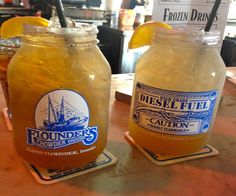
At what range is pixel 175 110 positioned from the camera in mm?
430

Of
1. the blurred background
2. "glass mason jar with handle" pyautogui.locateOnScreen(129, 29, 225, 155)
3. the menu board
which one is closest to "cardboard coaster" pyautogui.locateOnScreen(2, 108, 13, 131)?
"glass mason jar with handle" pyautogui.locateOnScreen(129, 29, 225, 155)

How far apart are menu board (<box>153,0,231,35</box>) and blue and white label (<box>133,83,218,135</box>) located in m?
0.21

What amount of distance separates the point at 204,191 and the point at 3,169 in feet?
0.91

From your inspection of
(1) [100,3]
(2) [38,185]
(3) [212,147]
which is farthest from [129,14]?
(2) [38,185]

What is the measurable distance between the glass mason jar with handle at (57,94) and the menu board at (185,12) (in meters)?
0.25

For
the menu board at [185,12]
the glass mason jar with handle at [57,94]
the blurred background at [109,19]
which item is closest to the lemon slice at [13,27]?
the glass mason jar with handle at [57,94]

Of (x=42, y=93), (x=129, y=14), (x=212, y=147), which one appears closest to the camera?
A: (x=42, y=93)

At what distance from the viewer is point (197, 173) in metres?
0.44

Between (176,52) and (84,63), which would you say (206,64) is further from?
(84,63)

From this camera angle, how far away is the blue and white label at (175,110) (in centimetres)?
43

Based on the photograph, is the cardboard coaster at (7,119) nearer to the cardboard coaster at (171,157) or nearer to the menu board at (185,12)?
the cardboard coaster at (171,157)

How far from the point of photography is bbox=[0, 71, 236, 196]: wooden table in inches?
15.2

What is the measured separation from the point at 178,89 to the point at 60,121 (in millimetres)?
173

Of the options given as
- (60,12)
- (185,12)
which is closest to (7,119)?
(60,12)
